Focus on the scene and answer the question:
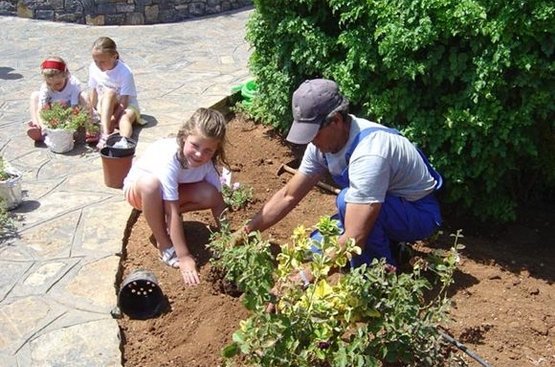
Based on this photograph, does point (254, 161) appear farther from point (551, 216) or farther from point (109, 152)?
point (551, 216)

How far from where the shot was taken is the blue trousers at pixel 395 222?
3.83 m

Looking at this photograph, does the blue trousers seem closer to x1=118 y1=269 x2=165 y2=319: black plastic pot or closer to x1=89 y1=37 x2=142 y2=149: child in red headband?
x1=118 y1=269 x2=165 y2=319: black plastic pot

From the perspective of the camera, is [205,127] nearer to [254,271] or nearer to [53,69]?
[254,271]

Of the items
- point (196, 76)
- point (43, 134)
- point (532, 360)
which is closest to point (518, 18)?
point (532, 360)

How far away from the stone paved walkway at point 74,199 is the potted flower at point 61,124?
90 millimetres

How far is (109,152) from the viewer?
16.4 ft

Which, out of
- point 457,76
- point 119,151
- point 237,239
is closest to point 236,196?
point 119,151

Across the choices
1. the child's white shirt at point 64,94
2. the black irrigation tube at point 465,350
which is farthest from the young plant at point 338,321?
the child's white shirt at point 64,94

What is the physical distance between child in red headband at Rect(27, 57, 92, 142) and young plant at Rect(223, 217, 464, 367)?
3396 millimetres

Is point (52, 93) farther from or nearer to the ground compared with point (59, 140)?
farther from the ground

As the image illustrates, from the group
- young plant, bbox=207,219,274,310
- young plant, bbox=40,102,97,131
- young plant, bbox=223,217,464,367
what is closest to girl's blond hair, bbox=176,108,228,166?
young plant, bbox=207,219,274,310

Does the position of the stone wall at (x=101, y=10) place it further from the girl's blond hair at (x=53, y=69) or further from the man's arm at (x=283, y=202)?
the man's arm at (x=283, y=202)

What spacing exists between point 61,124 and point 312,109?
282 cm

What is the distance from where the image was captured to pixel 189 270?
400 centimetres
